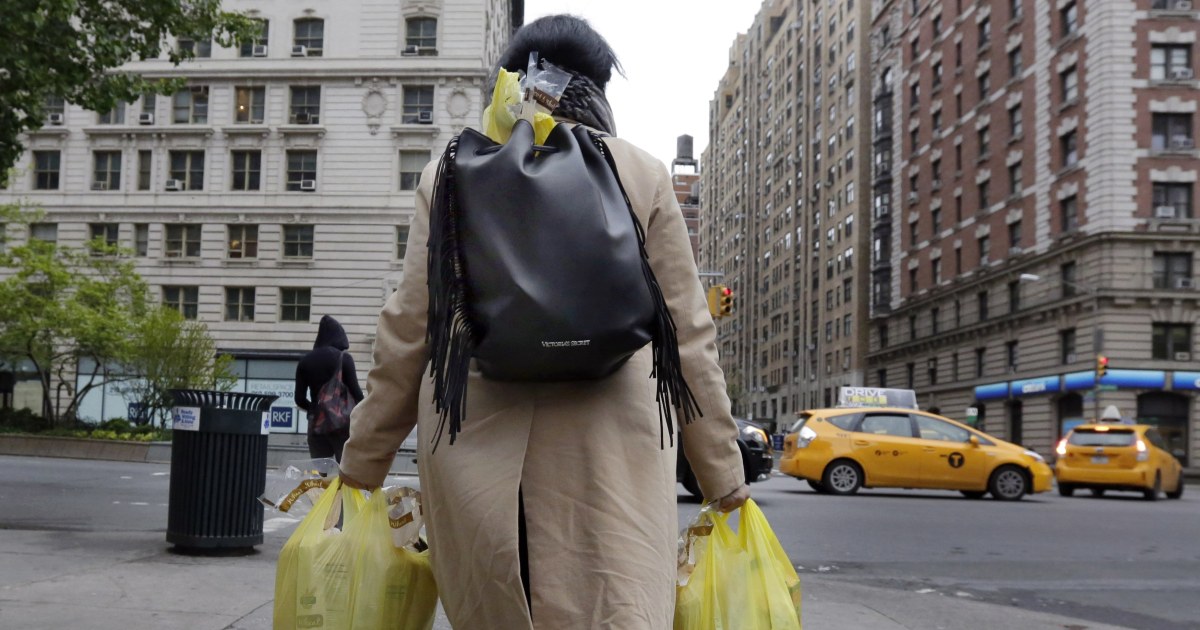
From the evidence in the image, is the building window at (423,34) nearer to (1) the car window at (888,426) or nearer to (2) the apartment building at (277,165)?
(2) the apartment building at (277,165)

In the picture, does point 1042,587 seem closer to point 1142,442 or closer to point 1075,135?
point 1142,442

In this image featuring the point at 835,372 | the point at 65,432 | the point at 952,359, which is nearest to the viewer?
the point at 65,432

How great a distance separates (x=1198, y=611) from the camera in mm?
6746

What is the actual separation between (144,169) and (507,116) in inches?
1639

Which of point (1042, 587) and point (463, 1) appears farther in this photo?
point (463, 1)

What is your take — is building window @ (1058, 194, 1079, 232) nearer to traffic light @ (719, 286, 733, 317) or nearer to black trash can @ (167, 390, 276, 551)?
traffic light @ (719, 286, 733, 317)

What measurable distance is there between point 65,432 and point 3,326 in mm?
5793

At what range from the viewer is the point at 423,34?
3900cm

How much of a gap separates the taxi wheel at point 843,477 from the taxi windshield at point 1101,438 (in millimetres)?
6137

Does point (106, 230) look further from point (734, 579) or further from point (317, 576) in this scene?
point (734, 579)

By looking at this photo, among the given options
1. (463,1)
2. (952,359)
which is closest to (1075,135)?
(952,359)

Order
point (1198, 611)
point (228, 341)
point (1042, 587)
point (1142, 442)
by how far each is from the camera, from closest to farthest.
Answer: point (1198, 611), point (1042, 587), point (1142, 442), point (228, 341)

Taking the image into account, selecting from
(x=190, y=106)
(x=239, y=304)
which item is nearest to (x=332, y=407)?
(x=239, y=304)

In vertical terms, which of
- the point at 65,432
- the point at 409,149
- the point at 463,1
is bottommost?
the point at 65,432
